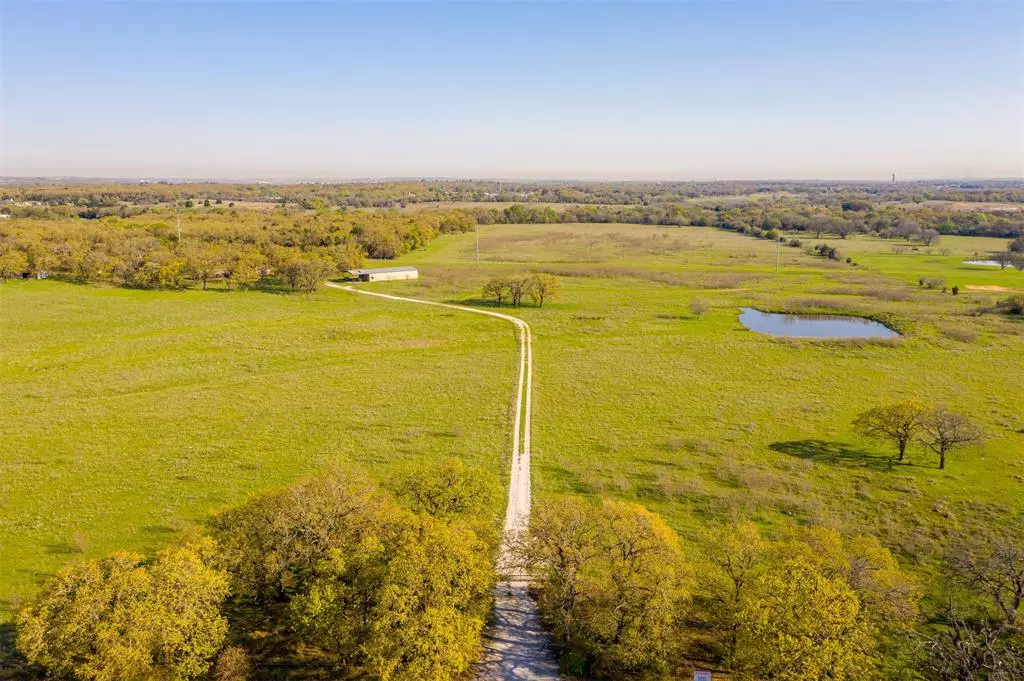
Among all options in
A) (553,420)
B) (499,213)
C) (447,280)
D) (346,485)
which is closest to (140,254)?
(447,280)

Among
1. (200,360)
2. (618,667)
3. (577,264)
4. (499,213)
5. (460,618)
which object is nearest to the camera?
(460,618)

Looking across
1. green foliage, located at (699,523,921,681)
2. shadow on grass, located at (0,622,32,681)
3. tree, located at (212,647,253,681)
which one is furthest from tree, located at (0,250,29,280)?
green foliage, located at (699,523,921,681)

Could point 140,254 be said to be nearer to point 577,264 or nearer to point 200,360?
point 200,360

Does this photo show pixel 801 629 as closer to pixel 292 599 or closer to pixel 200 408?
pixel 292 599

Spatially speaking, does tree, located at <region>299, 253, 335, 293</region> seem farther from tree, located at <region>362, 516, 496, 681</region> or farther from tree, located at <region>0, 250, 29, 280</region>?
tree, located at <region>362, 516, 496, 681</region>

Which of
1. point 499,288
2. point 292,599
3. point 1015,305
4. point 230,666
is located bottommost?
point 230,666

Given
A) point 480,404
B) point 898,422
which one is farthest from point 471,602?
point 898,422

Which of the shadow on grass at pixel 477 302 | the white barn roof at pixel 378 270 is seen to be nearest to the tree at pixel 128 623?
the shadow on grass at pixel 477 302
